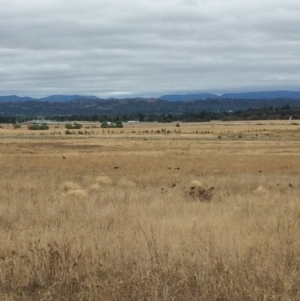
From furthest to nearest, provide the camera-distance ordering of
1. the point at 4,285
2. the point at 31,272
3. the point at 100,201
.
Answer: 1. the point at 100,201
2. the point at 31,272
3. the point at 4,285

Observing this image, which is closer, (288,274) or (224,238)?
(288,274)

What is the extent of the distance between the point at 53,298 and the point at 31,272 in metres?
0.83

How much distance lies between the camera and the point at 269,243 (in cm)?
809

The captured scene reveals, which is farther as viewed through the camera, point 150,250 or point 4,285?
point 150,250

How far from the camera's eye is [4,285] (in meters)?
6.24

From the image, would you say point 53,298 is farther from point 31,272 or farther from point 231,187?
point 231,187

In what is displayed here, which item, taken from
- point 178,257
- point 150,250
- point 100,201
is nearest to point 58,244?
point 150,250

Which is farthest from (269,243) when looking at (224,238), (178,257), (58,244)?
(58,244)

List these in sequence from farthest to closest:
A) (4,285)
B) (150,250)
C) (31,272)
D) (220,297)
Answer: (150,250) → (31,272) → (4,285) → (220,297)

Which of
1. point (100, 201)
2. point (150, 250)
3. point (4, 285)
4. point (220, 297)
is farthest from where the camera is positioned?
point (100, 201)

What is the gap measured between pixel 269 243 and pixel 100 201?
268 inches

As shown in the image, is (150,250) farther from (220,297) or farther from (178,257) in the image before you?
(220,297)

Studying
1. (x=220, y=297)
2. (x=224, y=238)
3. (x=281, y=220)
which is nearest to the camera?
(x=220, y=297)

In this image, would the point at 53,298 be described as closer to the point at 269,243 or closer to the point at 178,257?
the point at 178,257
